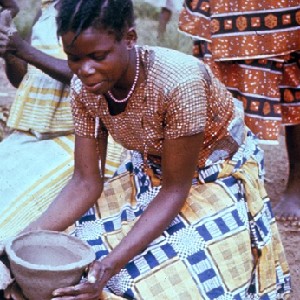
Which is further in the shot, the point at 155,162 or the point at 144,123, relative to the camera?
the point at 155,162

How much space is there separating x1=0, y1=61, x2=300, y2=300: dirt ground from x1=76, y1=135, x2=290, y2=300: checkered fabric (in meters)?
0.68

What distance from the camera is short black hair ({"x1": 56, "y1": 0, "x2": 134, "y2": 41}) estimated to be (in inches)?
87.3

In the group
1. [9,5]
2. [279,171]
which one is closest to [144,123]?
[9,5]

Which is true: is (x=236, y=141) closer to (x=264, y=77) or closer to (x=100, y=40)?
(x=100, y=40)

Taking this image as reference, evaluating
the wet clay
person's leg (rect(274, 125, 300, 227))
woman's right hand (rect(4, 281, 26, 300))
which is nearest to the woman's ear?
the wet clay

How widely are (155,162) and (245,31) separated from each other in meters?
1.26

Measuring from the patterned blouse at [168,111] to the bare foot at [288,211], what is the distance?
1305 mm

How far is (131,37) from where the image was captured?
7.74 feet

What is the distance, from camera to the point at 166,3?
7.21 meters

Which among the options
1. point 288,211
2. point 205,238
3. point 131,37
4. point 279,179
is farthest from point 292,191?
point 131,37

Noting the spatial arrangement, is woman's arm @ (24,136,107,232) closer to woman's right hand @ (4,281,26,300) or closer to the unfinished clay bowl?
the unfinished clay bowl

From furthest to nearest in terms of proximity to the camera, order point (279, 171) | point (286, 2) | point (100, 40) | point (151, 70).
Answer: point (279, 171) < point (286, 2) < point (151, 70) < point (100, 40)

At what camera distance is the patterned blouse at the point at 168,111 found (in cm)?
240

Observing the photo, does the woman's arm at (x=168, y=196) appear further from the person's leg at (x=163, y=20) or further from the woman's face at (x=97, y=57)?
the person's leg at (x=163, y=20)
